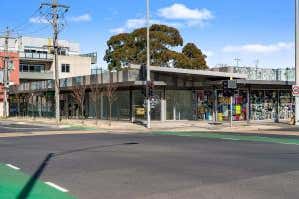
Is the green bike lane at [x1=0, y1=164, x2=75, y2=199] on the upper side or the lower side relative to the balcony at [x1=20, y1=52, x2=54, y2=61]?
lower

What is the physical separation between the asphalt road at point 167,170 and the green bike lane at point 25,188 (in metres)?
0.31

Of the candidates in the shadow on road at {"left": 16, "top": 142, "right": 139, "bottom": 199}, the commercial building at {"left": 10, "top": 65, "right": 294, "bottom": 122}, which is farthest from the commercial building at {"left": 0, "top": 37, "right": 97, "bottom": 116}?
the shadow on road at {"left": 16, "top": 142, "right": 139, "bottom": 199}

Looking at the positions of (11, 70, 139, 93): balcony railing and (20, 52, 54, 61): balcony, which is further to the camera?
(20, 52, 54, 61): balcony

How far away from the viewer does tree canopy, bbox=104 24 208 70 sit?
7125 cm

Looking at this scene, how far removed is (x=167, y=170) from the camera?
1319 centimetres

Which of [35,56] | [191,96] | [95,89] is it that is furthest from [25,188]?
[35,56]

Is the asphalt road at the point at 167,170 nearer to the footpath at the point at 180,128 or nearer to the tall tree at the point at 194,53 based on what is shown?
the footpath at the point at 180,128

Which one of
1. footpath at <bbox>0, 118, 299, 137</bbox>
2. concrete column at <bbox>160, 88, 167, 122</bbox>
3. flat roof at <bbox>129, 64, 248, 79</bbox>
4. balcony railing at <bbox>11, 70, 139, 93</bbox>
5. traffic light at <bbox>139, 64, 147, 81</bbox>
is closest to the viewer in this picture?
footpath at <bbox>0, 118, 299, 137</bbox>

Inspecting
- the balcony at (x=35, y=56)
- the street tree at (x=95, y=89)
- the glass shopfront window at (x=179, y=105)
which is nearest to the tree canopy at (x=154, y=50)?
the balcony at (x=35, y=56)

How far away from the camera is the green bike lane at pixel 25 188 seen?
32.4 feet

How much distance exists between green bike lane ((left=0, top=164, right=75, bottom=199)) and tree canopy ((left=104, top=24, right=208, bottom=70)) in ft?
189

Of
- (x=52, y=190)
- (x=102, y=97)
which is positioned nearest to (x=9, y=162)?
(x=52, y=190)

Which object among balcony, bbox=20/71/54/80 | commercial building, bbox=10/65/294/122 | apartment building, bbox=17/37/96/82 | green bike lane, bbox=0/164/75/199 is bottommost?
green bike lane, bbox=0/164/75/199

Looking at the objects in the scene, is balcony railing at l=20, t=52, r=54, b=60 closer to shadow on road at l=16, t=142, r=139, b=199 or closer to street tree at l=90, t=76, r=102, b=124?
street tree at l=90, t=76, r=102, b=124
